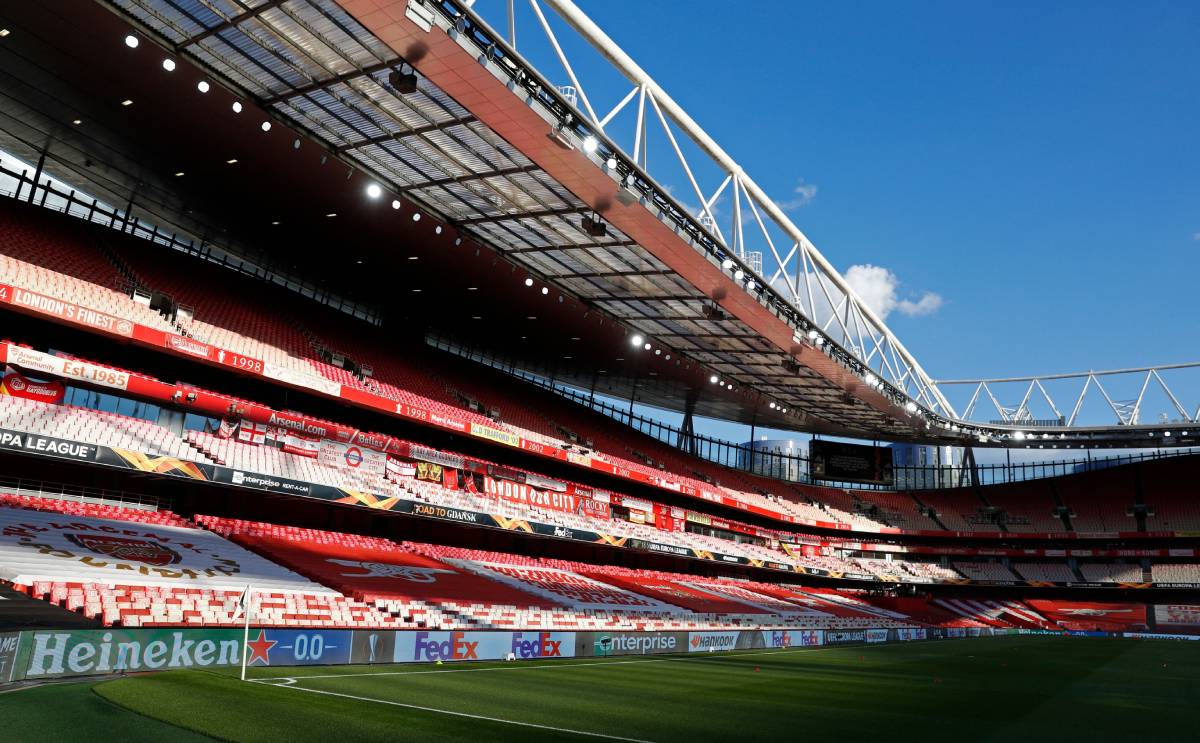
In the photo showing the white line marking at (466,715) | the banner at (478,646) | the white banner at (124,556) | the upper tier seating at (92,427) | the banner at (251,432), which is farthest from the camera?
the banner at (251,432)

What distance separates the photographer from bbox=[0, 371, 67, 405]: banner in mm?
22094

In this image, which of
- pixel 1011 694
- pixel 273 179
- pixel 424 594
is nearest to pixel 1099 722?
pixel 1011 694

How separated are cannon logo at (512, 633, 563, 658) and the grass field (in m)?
0.99

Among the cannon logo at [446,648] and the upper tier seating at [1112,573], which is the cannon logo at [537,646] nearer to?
the cannon logo at [446,648]

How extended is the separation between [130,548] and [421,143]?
13.9 m

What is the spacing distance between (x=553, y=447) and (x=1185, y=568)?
167 feet

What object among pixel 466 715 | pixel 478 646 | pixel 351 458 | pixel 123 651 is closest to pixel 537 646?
pixel 478 646

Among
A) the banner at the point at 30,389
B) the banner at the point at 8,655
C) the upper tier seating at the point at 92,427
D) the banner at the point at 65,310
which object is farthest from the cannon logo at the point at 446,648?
the banner at the point at 65,310

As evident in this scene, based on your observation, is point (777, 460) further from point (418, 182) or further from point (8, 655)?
point (8, 655)

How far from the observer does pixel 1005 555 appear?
64.6 m

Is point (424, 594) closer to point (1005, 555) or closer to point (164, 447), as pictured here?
point (164, 447)

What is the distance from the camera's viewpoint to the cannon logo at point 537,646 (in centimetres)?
2088

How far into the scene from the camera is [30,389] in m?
22.6

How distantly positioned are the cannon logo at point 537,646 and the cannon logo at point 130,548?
9.50 m
